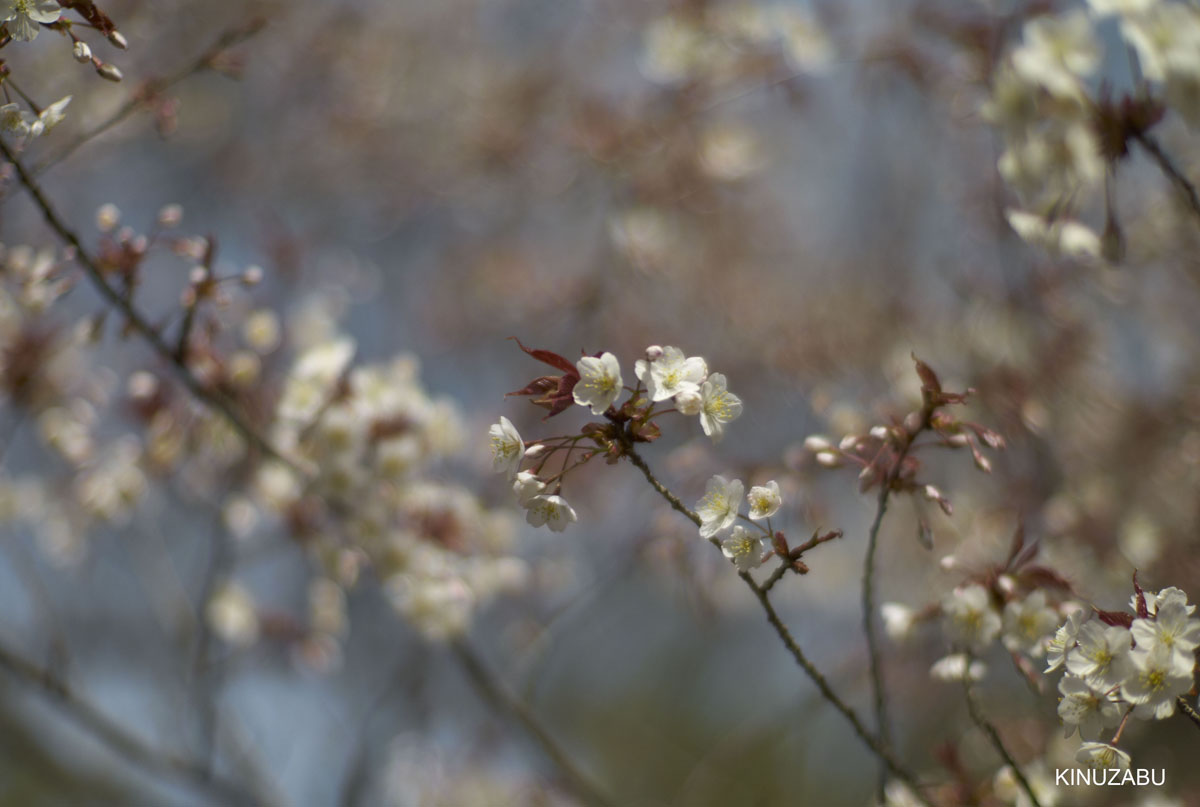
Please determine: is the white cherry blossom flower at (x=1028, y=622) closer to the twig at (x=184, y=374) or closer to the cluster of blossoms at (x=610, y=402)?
the cluster of blossoms at (x=610, y=402)

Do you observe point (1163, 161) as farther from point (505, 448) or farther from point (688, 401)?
point (505, 448)

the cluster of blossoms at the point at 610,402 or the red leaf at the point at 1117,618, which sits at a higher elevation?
the cluster of blossoms at the point at 610,402

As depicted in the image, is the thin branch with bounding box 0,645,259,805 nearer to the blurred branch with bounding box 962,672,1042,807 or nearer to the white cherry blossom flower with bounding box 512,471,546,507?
the white cherry blossom flower with bounding box 512,471,546,507

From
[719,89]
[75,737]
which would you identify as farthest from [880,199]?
[75,737]

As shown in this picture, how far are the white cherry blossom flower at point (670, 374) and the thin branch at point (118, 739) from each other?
1840mm

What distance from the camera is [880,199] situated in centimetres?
477

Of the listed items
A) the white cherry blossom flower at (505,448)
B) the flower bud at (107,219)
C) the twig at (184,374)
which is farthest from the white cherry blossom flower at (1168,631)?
the flower bud at (107,219)

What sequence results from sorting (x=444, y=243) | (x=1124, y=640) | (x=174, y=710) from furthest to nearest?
(x=444, y=243), (x=174, y=710), (x=1124, y=640)

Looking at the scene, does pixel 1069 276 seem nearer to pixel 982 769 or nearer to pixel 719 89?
pixel 719 89

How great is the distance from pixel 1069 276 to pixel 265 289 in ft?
11.1

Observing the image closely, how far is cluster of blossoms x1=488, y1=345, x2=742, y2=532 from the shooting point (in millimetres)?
1291

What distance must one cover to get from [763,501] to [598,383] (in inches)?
14.1

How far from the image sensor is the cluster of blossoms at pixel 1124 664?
46.2 inches

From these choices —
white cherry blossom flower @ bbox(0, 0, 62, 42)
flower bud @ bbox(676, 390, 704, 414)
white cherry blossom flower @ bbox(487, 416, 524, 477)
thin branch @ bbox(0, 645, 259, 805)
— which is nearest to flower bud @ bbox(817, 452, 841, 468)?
flower bud @ bbox(676, 390, 704, 414)
